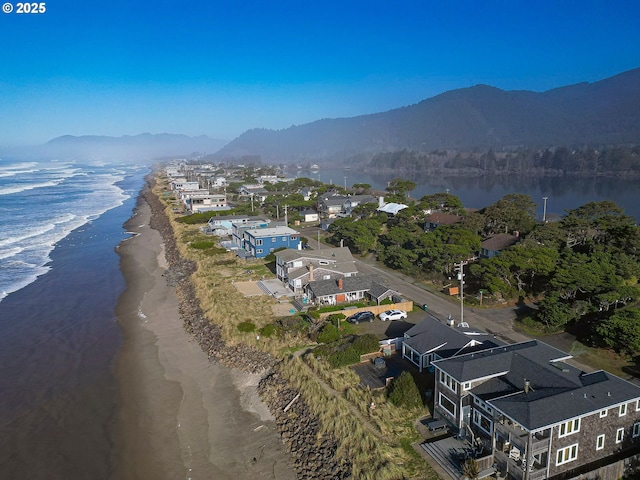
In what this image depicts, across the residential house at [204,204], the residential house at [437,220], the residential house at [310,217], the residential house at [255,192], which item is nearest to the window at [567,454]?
the residential house at [437,220]

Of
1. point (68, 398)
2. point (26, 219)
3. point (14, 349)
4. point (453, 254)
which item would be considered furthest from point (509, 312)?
point (26, 219)

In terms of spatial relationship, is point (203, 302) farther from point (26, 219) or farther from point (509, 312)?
point (26, 219)

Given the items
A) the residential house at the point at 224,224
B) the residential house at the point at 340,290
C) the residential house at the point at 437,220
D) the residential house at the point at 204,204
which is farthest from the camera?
the residential house at the point at 204,204

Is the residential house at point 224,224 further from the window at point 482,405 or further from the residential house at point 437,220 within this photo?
the window at point 482,405

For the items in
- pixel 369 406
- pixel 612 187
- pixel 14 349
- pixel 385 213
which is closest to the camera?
pixel 369 406

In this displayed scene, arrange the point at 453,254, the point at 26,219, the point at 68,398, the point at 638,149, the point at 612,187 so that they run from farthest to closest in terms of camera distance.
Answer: the point at 638,149, the point at 612,187, the point at 26,219, the point at 453,254, the point at 68,398

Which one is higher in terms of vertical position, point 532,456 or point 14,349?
point 532,456
